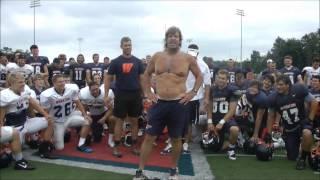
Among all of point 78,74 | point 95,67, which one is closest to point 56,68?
point 78,74

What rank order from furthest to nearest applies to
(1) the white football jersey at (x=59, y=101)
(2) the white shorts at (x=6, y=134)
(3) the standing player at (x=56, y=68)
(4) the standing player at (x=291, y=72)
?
(3) the standing player at (x=56, y=68)
(4) the standing player at (x=291, y=72)
(1) the white football jersey at (x=59, y=101)
(2) the white shorts at (x=6, y=134)

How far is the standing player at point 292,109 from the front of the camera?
24.2 feet

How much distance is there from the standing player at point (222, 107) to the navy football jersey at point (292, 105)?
→ 74cm

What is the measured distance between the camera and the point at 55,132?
26.3ft

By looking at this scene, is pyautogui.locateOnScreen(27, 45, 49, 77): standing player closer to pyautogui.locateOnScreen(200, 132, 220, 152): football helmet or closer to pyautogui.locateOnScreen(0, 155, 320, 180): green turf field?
pyautogui.locateOnScreen(0, 155, 320, 180): green turf field

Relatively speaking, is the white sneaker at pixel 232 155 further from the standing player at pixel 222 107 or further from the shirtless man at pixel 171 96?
the shirtless man at pixel 171 96

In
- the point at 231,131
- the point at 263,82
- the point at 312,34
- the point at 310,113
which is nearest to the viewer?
the point at 310,113

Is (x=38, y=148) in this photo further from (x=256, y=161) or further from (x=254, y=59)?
(x=254, y=59)

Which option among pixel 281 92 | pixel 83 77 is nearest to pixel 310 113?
pixel 281 92

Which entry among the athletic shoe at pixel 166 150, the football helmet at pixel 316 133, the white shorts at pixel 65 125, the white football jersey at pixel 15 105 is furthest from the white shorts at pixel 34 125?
the football helmet at pixel 316 133

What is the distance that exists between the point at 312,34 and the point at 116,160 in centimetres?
6498

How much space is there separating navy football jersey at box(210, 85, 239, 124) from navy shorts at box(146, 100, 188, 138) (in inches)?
81.8

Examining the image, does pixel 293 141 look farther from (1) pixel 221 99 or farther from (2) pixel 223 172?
(2) pixel 223 172

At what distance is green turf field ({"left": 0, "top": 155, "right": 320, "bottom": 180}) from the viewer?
620cm
